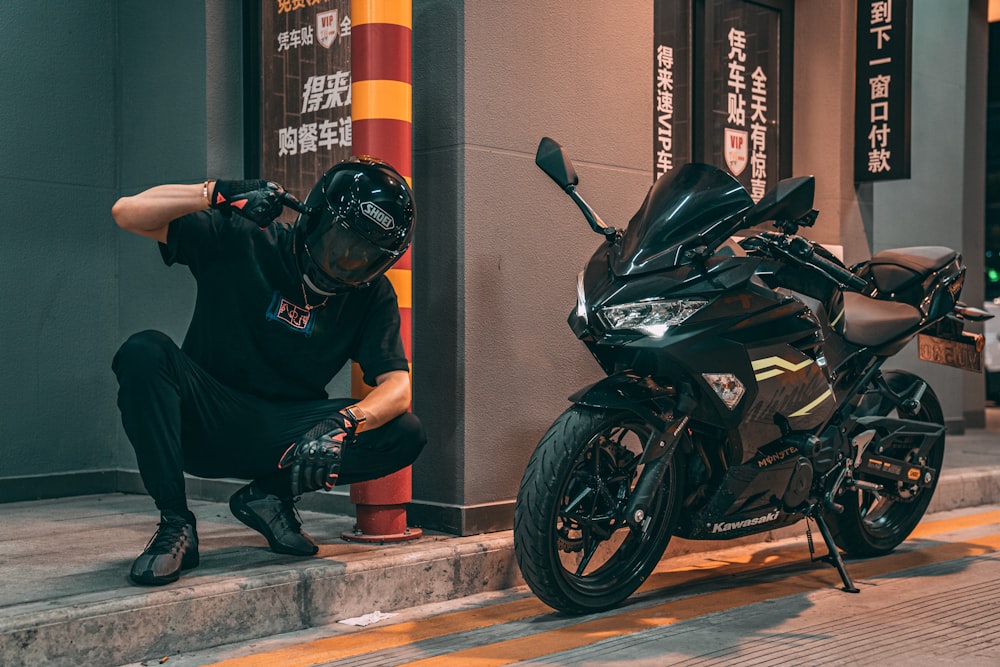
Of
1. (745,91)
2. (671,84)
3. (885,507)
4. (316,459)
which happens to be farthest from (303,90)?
(885,507)

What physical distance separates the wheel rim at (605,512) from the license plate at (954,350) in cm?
179

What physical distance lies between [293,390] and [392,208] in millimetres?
850

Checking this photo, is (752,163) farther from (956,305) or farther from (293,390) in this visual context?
(293,390)

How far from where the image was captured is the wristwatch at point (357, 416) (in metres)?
4.11

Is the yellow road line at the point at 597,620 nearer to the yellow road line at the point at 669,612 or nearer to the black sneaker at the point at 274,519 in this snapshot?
the yellow road line at the point at 669,612

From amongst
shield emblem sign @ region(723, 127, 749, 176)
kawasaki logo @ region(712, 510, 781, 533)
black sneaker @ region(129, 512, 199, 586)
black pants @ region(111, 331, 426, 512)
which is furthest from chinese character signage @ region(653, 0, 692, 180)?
black sneaker @ region(129, 512, 199, 586)

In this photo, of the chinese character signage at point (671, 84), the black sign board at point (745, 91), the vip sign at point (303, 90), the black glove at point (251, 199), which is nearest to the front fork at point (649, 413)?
the black glove at point (251, 199)

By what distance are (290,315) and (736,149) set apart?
4.19 metres

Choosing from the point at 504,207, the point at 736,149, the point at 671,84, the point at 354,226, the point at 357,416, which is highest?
the point at 671,84

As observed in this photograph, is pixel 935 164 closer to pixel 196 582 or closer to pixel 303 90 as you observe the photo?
pixel 303 90

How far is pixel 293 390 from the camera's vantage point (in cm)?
448

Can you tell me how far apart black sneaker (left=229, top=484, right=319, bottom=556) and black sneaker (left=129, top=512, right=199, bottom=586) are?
0.40 m

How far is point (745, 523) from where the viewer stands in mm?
4457

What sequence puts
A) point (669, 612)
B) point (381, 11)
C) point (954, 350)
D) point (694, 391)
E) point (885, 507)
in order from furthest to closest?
point (885, 507)
point (954, 350)
point (381, 11)
point (669, 612)
point (694, 391)
